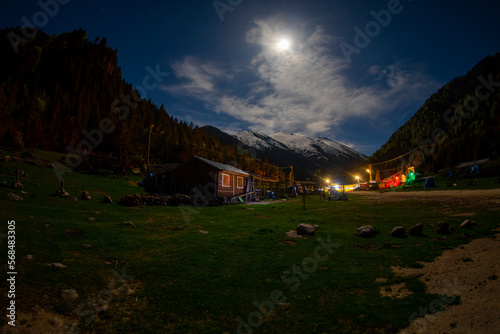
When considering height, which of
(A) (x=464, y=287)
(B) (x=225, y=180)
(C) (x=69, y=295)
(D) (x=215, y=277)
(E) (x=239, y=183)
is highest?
(B) (x=225, y=180)

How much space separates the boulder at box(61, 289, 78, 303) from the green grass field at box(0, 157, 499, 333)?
14 centimetres

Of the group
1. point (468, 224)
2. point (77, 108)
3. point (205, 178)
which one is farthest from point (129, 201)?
point (77, 108)

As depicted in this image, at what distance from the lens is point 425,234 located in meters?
11.3

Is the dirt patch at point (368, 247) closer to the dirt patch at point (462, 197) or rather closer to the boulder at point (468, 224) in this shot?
the boulder at point (468, 224)

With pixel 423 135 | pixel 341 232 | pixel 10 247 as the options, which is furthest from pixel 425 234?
pixel 423 135

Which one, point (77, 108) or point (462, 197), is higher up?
point (77, 108)

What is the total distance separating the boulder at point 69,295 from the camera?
5.46 metres

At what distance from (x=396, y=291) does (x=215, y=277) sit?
5543 mm

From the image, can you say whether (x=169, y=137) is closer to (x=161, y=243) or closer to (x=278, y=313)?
(x=161, y=243)

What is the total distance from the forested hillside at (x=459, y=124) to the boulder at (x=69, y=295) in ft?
166

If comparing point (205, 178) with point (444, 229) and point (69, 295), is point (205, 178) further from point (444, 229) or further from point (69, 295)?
point (69, 295)

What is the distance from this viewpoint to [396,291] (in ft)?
20.9

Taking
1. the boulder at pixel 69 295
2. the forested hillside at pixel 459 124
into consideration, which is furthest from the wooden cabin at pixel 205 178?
the forested hillside at pixel 459 124

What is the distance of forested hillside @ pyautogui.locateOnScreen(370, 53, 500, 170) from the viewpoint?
7819 centimetres
